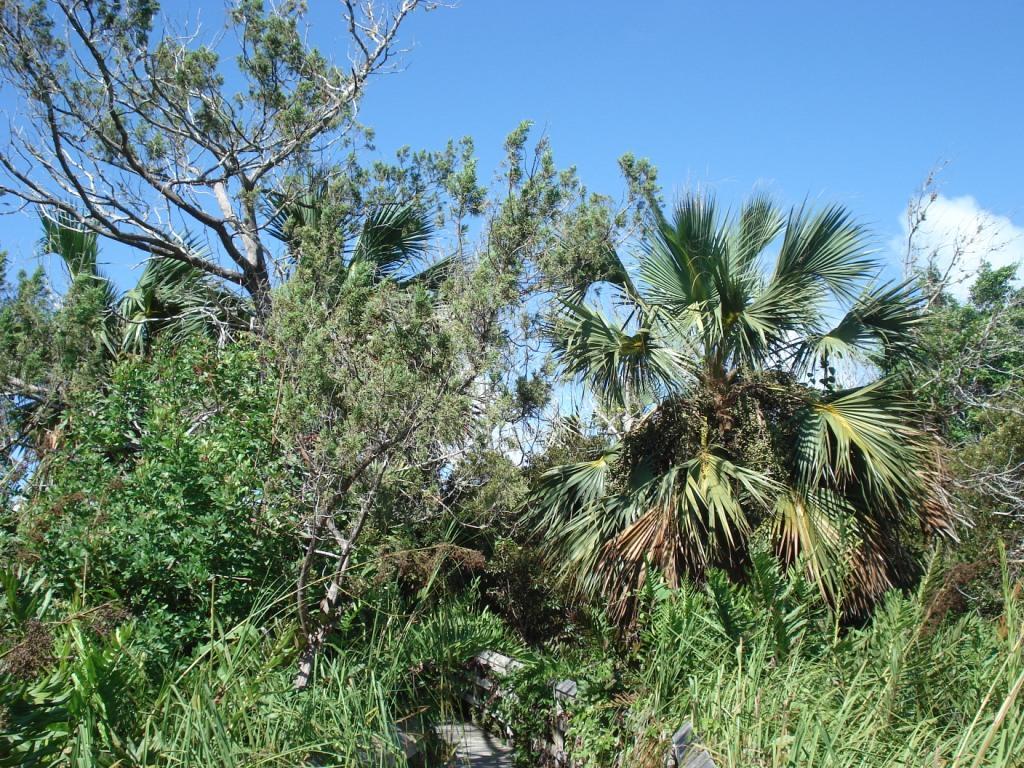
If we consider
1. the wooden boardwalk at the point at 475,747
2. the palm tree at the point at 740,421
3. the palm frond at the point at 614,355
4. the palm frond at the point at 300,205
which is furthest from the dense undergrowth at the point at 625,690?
the palm frond at the point at 300,205

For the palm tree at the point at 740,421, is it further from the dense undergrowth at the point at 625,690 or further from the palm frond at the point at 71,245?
the palm frond at the point at 71,245

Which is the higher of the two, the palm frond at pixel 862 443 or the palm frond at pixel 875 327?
the palm frond at pixel 875 327

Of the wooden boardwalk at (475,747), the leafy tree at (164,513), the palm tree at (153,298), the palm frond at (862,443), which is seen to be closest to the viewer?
the leafy tree at (164,513)

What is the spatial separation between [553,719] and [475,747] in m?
0.72

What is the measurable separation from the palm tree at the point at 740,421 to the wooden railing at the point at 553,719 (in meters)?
1.04

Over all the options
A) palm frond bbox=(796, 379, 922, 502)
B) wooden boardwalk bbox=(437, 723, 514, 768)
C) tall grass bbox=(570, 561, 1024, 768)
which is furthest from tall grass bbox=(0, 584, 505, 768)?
palm frond bbox=(796, 379, 922, 502)

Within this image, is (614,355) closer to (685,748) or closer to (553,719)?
(553,719)

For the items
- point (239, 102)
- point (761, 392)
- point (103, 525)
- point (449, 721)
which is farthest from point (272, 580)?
point (239, 102)

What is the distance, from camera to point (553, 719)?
17.3 feet

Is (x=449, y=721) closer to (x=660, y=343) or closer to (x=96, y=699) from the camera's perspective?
(x=96, y=699)

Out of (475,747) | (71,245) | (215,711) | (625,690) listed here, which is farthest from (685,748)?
(71,245)

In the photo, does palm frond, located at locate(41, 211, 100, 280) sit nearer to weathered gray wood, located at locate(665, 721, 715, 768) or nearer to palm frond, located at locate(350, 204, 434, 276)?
palm frond, located at locate(350, 204, 434, 276)

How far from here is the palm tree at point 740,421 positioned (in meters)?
6.21

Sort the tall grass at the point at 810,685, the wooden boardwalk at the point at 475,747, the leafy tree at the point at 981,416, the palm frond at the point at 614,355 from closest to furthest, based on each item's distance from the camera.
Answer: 1. the tall grass at the point at 810,685
2. the wooden boardwalk at the point at 475,747
3. the palm frond at the point at 614,355
4. the leafy tree at the point at 981,416
